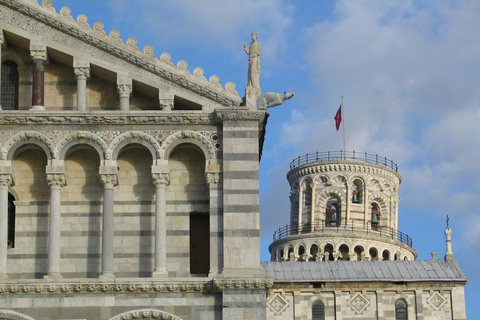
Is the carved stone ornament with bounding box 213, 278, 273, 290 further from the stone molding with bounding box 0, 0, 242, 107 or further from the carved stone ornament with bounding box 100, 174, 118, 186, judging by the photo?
the stone molding with bounding box 0, 0, 242, 107

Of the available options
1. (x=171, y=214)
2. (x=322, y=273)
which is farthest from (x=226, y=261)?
(x=322, y=273)

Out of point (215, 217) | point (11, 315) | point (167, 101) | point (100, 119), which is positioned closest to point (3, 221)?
point (11, 315)

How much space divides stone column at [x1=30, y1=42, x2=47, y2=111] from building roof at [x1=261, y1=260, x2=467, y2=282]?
126 ft

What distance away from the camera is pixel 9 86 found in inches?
1492

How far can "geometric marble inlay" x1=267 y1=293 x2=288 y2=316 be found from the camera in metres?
73.9

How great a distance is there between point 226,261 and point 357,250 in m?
71.2

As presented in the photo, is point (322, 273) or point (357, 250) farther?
point (357, 250)

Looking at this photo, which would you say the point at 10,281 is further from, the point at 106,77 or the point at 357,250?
the point at 357,250

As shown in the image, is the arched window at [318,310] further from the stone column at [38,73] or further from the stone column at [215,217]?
the stone column at [38,73]

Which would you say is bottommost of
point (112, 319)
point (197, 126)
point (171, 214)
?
point (112, 319)

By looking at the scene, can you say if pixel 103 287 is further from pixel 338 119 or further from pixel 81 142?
pixel 338 119

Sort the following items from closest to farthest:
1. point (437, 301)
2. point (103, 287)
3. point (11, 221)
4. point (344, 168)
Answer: point (103, 287) → point (11, 221) → point (437, 301) → point (344, 168)

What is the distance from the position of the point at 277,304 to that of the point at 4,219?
3994 cm

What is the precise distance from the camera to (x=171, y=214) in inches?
1439
